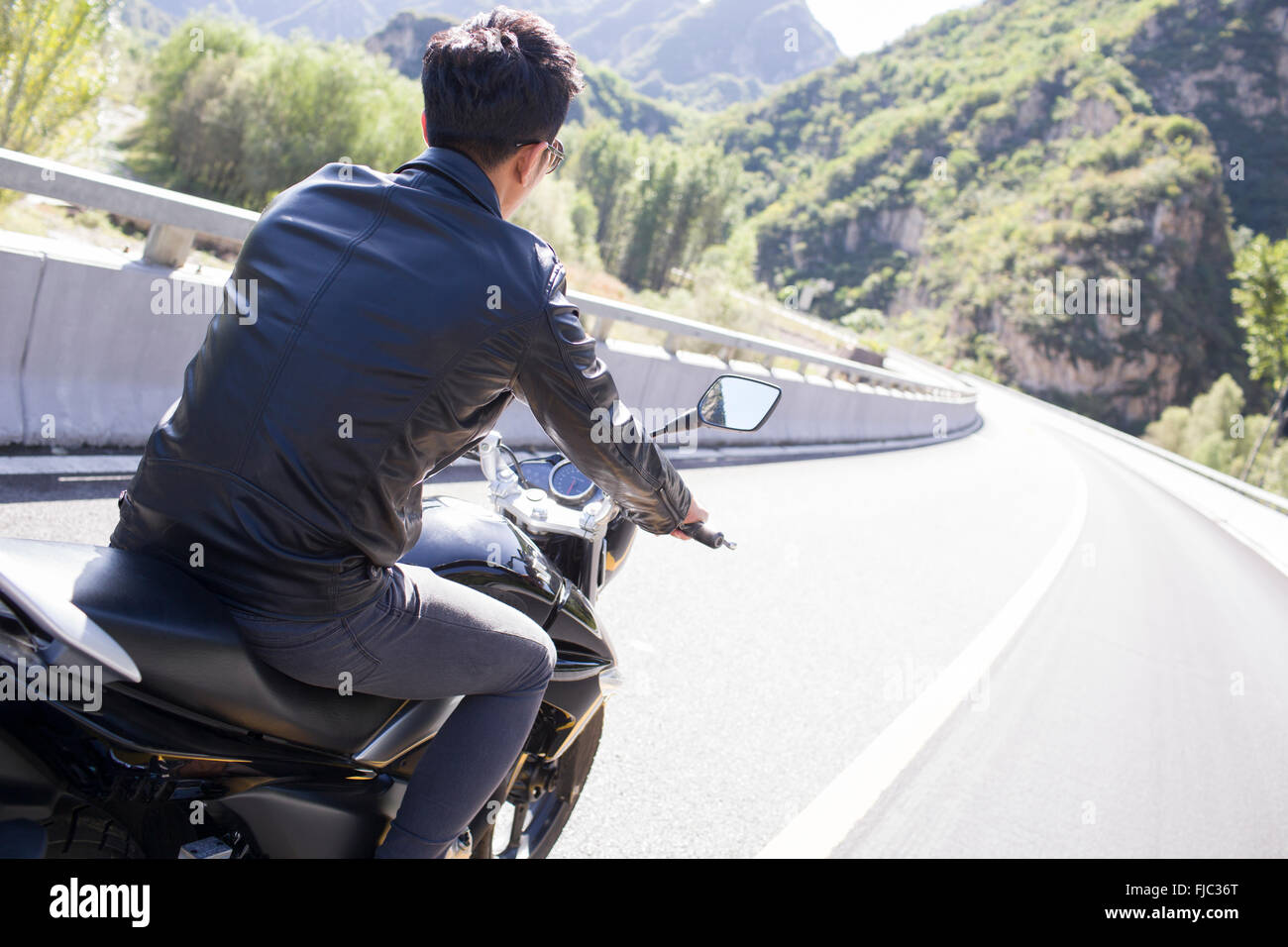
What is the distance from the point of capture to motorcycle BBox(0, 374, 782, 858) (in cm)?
139

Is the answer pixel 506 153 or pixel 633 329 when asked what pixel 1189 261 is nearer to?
pixel 633 329

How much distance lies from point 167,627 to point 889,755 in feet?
11.6

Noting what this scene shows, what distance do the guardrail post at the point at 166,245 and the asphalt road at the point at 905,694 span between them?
52.3 inches

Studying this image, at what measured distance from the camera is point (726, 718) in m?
4.21

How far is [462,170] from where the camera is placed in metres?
1.73

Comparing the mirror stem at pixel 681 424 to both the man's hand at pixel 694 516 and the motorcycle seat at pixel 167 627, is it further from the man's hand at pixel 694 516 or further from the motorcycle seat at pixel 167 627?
the motorcycle seat at pixel 167 627

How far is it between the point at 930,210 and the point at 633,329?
4730 inches

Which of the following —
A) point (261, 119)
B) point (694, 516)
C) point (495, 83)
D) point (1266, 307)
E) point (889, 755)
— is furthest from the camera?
point (1266, 307)

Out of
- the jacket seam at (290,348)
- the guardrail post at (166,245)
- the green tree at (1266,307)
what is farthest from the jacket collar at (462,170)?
the green tree at (1266,307)

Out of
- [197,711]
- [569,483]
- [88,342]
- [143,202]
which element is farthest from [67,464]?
[197,711]

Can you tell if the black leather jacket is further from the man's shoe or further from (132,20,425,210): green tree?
(132,20,425,210): green tree

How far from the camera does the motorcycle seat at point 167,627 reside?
142 cm

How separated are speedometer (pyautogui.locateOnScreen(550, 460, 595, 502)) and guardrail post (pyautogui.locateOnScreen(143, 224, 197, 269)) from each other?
11.4ft

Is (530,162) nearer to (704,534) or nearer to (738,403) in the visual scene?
(738,403)
